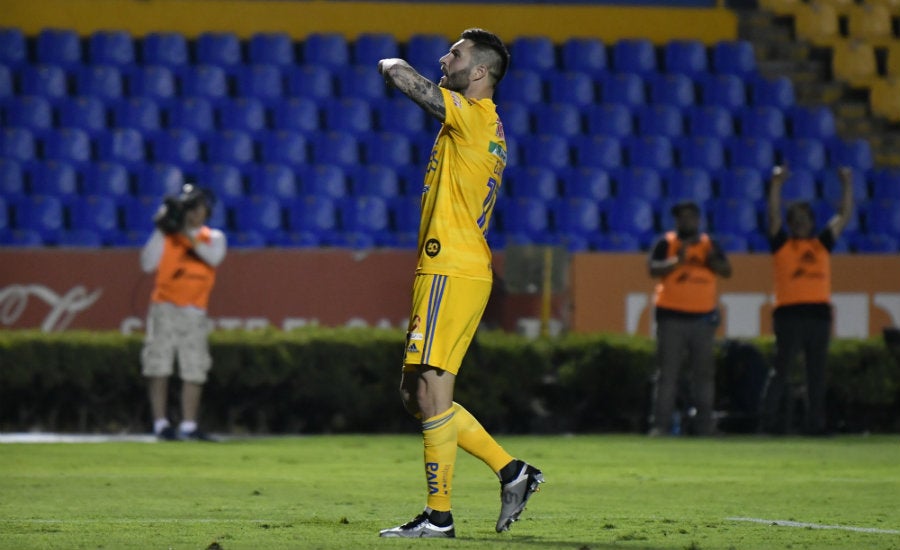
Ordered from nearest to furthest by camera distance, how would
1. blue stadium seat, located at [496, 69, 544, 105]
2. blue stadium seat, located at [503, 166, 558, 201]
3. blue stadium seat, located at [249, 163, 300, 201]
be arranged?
1. blue stadium seat, located at [249, 163, 300, 201]
2. blue stadium seat, located at [503, 166, 558, 201]
3. blue stadium seat, located at [496, 69, 544, 105]

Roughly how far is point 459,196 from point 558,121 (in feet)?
45.9

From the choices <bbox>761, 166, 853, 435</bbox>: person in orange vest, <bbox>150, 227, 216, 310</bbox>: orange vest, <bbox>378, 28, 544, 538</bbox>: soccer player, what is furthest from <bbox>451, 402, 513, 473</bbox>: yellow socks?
<bbox>761, 166, 853, 435</bbox>: person in orange vest

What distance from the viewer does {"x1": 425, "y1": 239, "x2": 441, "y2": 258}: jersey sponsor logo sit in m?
6.80

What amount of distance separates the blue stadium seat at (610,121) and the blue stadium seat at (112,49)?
5.88 metres

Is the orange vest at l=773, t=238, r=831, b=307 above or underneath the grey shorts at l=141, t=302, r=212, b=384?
above

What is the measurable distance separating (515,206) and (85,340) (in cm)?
639

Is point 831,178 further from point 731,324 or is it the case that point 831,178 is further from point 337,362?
point 337,362

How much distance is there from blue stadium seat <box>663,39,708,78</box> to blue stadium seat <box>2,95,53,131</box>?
8.15 m

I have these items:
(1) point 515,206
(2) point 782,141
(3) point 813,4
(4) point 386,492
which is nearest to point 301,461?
(4) point 386,492

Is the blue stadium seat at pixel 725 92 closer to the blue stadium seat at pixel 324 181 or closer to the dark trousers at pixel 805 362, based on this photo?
the blue stadium seat at pixel 324 181

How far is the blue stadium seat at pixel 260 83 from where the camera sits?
2022cm

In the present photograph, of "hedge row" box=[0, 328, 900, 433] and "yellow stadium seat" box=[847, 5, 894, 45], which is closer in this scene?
"hedge row" box=[0, 328, 900, 433]

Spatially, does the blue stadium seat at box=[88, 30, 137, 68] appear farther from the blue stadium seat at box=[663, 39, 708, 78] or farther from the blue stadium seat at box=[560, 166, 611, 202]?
the blue stadium seat at box=[663, 39, 708, 78]

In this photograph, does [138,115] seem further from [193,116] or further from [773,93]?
[773,93]
